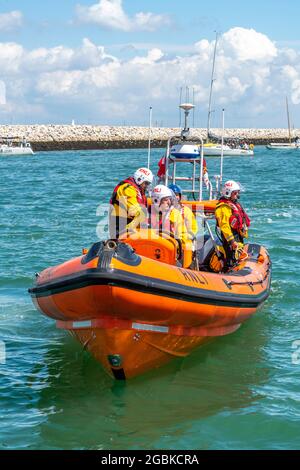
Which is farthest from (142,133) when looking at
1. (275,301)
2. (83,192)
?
(275,301)

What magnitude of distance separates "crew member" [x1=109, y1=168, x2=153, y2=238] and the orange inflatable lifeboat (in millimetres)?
737

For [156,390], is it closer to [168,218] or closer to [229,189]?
[168,218]

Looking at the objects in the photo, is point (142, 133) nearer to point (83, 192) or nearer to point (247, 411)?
point (83, 192)

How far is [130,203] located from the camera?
23.5 ft

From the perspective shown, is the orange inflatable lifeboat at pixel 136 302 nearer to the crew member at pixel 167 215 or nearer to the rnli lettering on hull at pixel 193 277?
the rnli lettering on hull at pixel 193 277

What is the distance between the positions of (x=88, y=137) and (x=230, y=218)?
2212 inches

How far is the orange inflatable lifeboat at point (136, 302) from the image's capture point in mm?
5363

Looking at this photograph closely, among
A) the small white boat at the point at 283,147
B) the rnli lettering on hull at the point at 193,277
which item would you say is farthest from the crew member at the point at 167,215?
the small white boat at the point at 283,147

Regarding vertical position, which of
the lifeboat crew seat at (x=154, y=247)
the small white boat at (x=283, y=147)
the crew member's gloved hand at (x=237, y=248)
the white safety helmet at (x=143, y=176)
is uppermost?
the white safety helmet at (x=143, y=176)

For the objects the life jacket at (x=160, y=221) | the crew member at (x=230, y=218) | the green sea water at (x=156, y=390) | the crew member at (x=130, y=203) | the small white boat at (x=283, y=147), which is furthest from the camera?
the small white boat at (x=283, y=147)

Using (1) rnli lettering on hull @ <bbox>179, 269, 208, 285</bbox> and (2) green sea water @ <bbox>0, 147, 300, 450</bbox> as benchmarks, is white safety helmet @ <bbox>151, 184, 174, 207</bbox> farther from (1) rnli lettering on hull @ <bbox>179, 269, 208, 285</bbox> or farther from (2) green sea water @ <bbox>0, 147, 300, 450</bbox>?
(2) green sea water @ <bbox>0, 147, 300, 450</bbox>

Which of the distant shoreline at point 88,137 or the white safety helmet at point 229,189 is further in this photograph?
the distant shoreline at point 88,137

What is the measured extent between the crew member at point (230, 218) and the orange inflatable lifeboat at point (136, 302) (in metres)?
1.11
